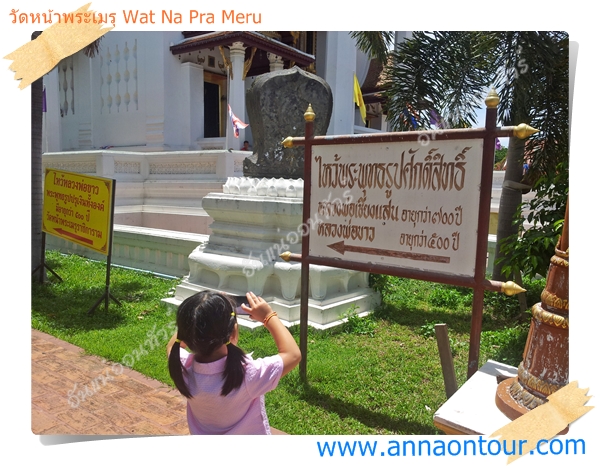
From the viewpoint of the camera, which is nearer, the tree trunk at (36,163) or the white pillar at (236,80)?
the tree trunk at (36,163)

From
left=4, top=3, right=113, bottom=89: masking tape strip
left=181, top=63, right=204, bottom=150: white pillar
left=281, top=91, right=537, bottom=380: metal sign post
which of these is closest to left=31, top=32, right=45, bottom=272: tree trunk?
left=4, top=3, right=113, bottom=89: masking tape strip

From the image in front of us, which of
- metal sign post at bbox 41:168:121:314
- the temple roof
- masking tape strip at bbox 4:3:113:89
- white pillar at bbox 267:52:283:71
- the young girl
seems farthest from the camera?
white pillar at bbox 267:52:283:71

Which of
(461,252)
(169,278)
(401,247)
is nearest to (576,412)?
(461,252)

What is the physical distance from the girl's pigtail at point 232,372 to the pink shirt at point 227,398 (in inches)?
0.7

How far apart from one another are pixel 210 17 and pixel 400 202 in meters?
1.39

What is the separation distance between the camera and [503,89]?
369cm

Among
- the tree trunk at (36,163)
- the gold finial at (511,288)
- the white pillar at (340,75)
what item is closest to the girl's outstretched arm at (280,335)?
the gold finial at (511,288)

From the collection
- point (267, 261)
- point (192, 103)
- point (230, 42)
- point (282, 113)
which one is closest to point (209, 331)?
point (267, 261)

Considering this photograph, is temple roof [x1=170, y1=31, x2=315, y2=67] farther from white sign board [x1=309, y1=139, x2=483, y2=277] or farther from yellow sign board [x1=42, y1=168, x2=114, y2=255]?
white sign board [x1=309, y1=139, x2=483, y2=277]

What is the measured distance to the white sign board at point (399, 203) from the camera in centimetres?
223

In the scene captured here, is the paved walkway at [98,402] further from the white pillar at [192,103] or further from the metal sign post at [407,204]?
the white pillar at [192,103]

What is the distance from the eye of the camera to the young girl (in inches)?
69.8

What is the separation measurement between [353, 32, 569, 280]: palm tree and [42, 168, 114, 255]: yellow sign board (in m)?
3.00

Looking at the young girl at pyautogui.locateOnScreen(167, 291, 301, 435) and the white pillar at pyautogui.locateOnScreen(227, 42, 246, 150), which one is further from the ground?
the white pillar at pyautogui.locateOnScreen(227, 42, 246, 150)
